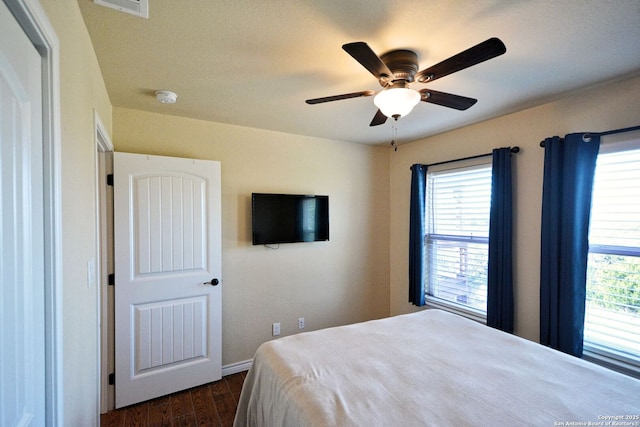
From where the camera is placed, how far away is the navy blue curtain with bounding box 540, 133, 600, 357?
79.4 inches

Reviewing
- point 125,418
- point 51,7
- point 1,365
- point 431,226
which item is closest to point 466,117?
point 431,226

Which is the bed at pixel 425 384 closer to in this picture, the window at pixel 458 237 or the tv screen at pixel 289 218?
the window at pixel 458 237

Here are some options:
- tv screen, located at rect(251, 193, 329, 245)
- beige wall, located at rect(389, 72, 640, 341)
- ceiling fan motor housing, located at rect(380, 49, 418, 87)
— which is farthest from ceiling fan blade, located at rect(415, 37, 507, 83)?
tv screen, located at rect(251, 193, 329, 245)

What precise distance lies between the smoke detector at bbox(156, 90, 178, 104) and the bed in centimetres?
187

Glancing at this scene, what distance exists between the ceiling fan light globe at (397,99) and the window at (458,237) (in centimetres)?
159

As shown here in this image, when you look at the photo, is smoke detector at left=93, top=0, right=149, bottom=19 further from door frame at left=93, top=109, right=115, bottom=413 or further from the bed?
the bed

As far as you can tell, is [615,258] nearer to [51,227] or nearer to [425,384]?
[425,384]

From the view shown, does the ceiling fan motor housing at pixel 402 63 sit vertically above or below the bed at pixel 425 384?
above

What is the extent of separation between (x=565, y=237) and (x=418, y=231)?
1345 mm

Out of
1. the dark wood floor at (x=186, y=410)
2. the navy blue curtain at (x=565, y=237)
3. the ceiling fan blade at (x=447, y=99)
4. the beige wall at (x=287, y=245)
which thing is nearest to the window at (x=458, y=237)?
the navy blue curtain at (x=565, y=237)

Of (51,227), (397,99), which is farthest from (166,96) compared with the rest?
(397,99)

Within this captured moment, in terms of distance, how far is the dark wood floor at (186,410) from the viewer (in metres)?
2.13

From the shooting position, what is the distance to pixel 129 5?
121cm

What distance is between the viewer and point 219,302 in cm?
A: 264
